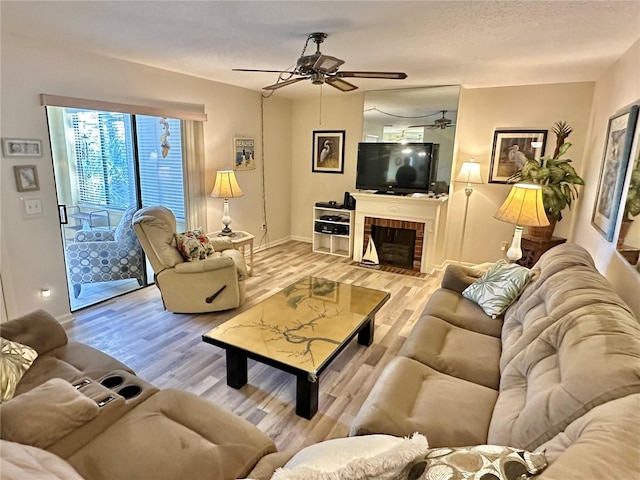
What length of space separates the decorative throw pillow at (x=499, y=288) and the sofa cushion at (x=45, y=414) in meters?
2.38

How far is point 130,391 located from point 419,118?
448 centimetres

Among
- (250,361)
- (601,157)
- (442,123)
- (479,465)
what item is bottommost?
(250,361)

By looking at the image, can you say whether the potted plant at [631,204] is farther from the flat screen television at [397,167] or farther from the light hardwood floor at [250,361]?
the flat screen television at [397,167]

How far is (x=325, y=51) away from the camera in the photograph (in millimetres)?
3090

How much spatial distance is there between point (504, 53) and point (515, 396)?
9.15ft

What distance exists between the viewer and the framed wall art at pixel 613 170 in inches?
98.7

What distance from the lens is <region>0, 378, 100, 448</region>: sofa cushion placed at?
1.27 meters

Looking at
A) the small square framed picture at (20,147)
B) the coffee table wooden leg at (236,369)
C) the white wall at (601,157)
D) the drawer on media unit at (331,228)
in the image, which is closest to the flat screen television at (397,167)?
the drawer on media unit at (331,228)

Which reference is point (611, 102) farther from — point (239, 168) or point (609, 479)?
point (239, 168)

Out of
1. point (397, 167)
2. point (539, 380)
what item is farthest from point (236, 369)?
point (397, 167)

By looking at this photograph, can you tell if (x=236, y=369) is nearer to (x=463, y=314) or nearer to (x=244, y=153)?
(x=463, y=314)

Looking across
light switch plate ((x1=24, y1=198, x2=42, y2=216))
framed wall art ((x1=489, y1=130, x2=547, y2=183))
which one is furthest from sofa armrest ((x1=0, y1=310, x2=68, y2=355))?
framed wall art ((x1=489, y1=130, x2=547, y2=183))

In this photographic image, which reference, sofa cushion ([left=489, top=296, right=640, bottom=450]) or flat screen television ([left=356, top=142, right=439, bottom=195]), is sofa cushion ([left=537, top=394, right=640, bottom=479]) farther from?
flat screen television ([left=356, top=142, right=439, bottom=195])

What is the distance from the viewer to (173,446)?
1.38 meters
